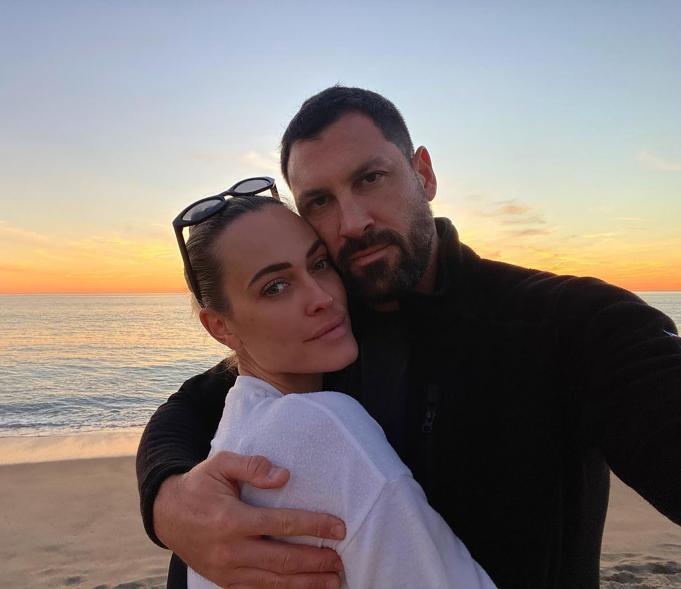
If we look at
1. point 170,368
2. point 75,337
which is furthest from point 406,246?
point 75,337

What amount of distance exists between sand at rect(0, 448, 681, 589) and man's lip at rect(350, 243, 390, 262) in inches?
187

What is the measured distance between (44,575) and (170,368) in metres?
20.1

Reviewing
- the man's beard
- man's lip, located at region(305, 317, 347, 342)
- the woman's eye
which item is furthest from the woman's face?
the man's beard

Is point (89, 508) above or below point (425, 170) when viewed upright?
below

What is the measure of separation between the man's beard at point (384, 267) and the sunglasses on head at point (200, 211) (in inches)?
17.2

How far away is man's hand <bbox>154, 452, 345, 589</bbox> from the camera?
1.34m

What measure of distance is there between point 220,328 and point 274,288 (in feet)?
1.05

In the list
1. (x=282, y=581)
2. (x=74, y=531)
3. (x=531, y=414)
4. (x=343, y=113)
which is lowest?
(x=74, y=531)

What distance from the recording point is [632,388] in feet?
5.16

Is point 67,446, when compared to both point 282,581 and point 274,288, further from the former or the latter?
point 282,581

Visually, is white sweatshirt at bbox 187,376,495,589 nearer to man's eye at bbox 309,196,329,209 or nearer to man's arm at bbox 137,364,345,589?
man's arm at bbox 137,364,345,589

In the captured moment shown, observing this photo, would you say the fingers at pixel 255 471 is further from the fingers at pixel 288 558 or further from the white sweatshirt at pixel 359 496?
the fingers at pixel 288 558

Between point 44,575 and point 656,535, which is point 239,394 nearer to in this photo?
point 44,575

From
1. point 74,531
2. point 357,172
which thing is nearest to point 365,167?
point 357,172
